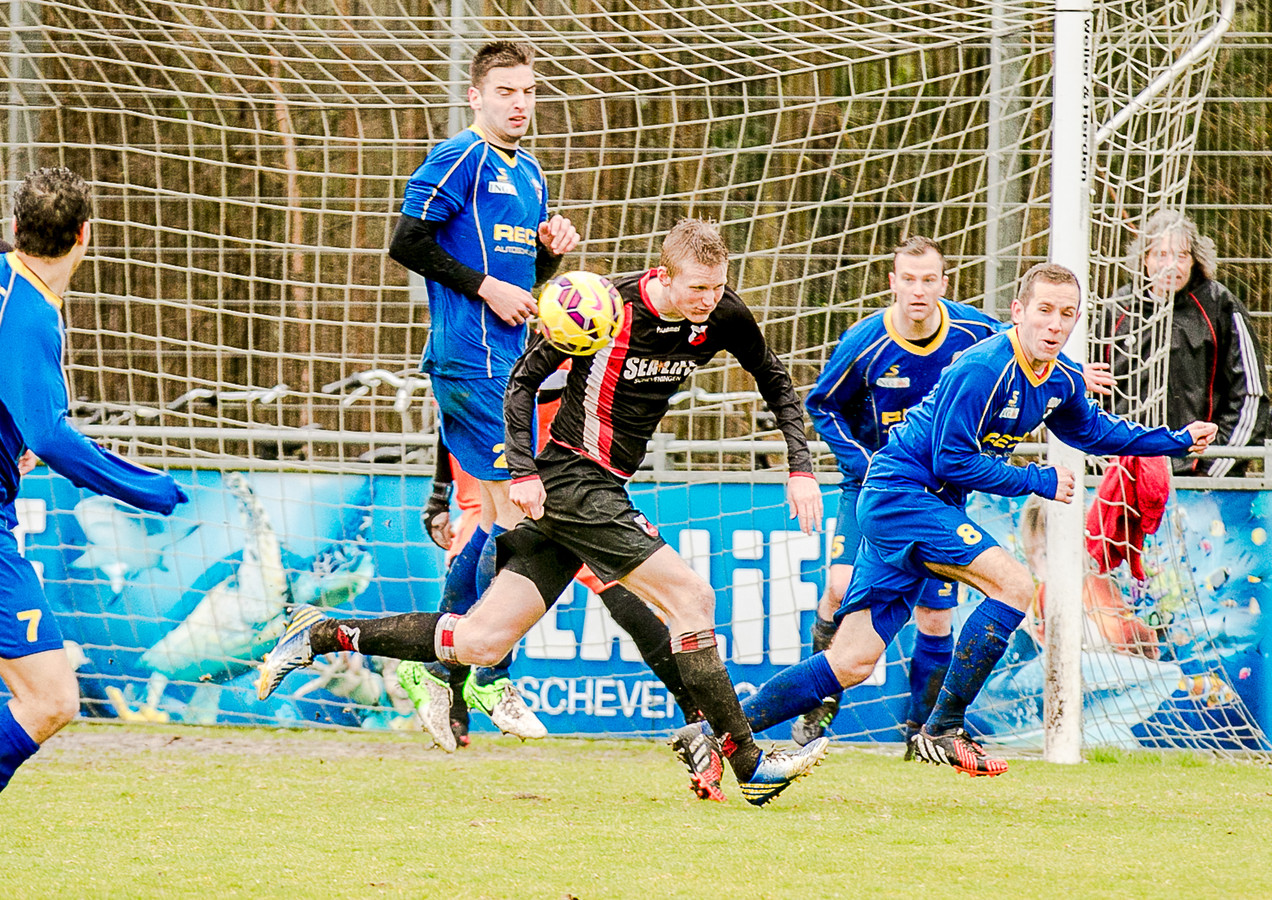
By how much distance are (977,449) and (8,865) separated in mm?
3131

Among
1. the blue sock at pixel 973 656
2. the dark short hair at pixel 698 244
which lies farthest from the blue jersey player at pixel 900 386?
the dark short hair at pixel 698 244

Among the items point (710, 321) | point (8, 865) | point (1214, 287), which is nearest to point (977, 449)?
point (710, 321)

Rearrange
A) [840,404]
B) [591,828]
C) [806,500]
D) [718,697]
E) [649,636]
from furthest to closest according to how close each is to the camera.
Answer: [840,404]
[649,636]
[806,500]
[718,697]
[591,828]

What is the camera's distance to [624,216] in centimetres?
761

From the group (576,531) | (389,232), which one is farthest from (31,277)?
(389,232)

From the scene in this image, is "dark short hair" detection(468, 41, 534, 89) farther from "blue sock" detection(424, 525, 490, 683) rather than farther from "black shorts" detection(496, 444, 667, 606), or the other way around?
"blue sock" detection(424, 525, 490, 683)

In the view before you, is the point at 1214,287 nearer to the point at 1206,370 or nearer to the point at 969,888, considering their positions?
the point at 1206,370

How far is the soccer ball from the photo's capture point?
4.62 metres

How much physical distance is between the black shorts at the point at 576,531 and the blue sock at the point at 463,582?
0.99 m

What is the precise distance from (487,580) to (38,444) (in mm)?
2512

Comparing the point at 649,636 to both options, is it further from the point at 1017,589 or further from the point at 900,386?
the point at 900,386

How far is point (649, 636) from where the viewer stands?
5.47m

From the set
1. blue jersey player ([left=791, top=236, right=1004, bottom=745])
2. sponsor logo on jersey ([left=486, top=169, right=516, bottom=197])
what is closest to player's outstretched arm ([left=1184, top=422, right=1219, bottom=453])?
blue jersey player ([left=791, top=236, right=1004, bottom=745])

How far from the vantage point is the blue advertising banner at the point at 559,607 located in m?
6.74
